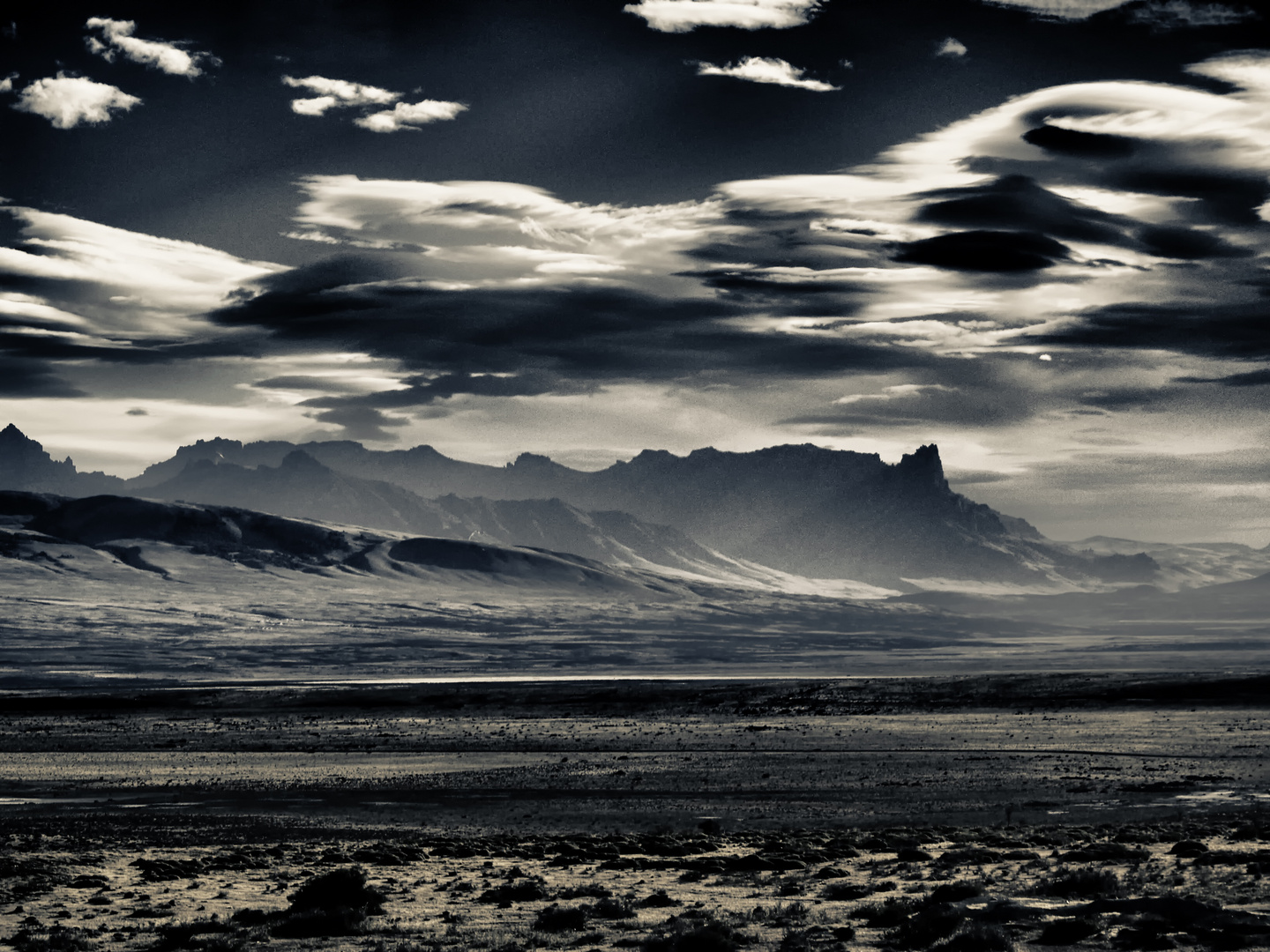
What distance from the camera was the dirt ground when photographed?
23.5 meters

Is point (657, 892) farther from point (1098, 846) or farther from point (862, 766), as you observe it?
point (862, 766)

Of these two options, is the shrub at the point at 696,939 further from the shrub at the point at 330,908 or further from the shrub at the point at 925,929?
the shrub at the point at 330,908

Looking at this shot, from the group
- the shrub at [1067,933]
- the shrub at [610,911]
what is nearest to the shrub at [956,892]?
the shrub at [1067,933]

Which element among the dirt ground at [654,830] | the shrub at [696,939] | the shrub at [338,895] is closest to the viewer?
the shrub at [696,939]

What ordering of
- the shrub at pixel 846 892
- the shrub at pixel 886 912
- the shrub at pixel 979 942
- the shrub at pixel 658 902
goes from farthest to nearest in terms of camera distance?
the shrub at pixel 658 902 → the shrub at pixel 846 892 → the shrub at pixel 886 912 → the shrub at pixel 979 942

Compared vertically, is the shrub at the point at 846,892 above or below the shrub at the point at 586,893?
above

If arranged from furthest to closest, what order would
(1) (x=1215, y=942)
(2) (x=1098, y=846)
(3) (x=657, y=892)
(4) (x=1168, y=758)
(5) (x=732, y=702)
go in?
(5) (x=732, y=702) < (4) (x=1168, y=758) < (2) (x=1098, y=846) < (3) (x=657, y=892) < (1) (x=1215, y=942)

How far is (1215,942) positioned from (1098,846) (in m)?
12.1

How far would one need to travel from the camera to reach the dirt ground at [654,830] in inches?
924

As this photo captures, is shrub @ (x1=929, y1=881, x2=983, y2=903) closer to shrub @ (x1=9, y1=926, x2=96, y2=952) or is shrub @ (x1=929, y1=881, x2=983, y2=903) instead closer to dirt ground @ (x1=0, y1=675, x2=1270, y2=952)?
dirt ground @ (x1=0, y1=675, x2=1270, y2=952)

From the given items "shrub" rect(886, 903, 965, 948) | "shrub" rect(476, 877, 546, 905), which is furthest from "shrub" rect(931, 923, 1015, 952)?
"shrub" rect(476, 877, 546, 905)

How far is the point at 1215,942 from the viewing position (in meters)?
20.4

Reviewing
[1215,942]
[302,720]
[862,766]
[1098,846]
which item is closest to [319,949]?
[1215,942]

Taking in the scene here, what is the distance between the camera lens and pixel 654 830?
136 ft
